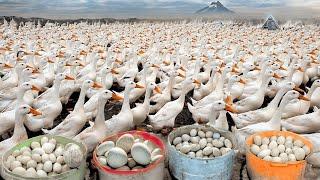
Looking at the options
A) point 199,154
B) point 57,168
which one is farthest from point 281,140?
point 57,168

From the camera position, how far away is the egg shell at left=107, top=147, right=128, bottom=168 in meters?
4.53

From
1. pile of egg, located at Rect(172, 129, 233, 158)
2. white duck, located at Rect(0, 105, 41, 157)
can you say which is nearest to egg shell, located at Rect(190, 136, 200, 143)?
pile of egg, located at Rect(172, 129, 233, 158)

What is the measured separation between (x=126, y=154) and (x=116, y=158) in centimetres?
18

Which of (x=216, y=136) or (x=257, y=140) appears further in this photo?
(x=216, y=136)

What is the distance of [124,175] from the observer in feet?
14.5

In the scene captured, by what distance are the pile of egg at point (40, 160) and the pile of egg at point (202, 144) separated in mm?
1386

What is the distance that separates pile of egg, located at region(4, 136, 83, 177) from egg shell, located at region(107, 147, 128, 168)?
0.35 m

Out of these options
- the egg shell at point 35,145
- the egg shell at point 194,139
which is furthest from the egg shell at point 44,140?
the egg shell at point 194,139

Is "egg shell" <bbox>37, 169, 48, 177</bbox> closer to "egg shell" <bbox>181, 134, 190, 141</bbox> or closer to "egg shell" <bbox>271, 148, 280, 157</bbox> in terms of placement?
"egg shell" <bbox>181, 134, 190, 141</bbox>

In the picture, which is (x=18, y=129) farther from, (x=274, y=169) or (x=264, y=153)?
(x=274, y=169)

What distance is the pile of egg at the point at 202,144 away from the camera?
4906 millimetres

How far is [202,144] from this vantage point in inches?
200

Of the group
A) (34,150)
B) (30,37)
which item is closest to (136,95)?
(34,150)

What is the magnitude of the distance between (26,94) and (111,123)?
222cm
